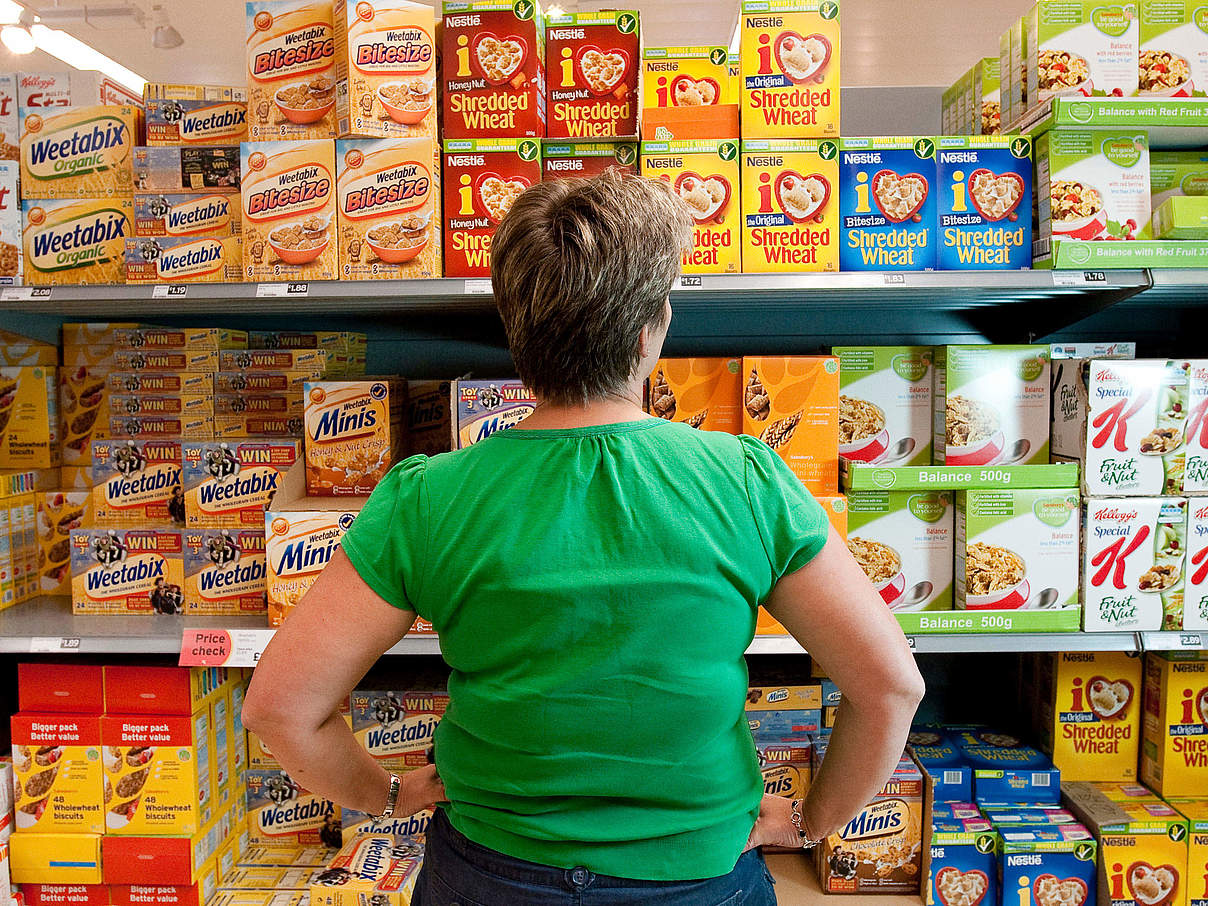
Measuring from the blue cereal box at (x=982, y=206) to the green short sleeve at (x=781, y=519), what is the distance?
3.49 ft

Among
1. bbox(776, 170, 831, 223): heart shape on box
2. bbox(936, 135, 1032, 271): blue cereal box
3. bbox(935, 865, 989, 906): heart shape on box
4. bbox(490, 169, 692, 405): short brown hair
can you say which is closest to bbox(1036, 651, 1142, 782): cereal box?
bbox(935, 865, 989, 906): heart shape on box

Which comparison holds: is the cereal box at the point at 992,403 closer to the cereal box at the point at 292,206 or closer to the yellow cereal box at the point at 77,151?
the cereal box at the point at 292,206

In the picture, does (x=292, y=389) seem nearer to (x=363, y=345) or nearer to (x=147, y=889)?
(x=363, y=345)

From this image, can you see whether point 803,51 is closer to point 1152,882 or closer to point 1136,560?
point 1136,560

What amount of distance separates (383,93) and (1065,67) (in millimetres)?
1468

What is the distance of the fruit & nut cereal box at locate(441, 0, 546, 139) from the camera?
1.84 meters

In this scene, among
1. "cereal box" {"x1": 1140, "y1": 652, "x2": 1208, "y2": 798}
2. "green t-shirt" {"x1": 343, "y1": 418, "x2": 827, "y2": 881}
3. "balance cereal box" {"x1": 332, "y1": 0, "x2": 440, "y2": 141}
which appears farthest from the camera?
"cereal box" {"x1": 1140, "y1": 652, "x2": 1208, "y2": 798}

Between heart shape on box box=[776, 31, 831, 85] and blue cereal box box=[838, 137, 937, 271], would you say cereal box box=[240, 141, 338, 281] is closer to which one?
heart shape on box box=[776, 31, 831, 85]

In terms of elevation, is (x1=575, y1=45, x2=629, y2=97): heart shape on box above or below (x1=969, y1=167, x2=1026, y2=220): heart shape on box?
A: above

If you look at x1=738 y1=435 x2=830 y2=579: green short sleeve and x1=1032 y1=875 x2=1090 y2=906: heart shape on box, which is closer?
x1=738 y1=435 x2=830 y2=579: green short sleeve

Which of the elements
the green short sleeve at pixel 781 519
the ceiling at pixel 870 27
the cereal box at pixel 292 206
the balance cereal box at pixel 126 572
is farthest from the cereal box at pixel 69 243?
the ceiling at pixel 870 27

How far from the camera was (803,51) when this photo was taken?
183 cm

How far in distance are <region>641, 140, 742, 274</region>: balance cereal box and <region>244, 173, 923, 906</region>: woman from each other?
760 millimetres

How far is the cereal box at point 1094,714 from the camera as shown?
6.81ft
